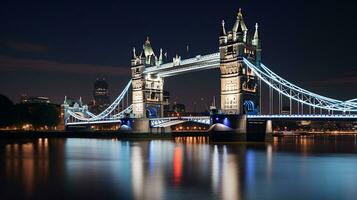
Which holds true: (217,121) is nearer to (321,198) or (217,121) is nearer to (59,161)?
(59,161)

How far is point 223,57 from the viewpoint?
48.7m

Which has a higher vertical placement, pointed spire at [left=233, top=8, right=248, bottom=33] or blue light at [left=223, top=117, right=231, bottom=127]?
pointed spire at [left=233, top=8, right=248, bottom=33]

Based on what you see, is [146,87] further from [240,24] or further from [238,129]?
[238,129]

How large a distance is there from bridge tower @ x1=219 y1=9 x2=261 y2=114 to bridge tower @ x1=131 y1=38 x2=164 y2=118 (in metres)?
18.7

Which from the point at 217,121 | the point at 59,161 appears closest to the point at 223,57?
the point at 217,121

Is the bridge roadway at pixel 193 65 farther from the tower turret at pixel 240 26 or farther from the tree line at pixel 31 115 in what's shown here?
the tree line at pixel 31 115

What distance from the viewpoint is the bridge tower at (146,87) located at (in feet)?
214

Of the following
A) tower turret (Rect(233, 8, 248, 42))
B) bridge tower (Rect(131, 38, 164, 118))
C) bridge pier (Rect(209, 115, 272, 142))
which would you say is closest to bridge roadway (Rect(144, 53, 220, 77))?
tower turret (Rect(233, 8, 248, 42))

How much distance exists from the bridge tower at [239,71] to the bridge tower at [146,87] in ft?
61.5

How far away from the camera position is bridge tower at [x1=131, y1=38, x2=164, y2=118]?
2571 inches

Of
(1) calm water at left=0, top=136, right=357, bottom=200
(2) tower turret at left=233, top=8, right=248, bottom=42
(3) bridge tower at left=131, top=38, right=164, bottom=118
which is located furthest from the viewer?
(3) bridge tower at left=131, top=38, right=164, bottom=118

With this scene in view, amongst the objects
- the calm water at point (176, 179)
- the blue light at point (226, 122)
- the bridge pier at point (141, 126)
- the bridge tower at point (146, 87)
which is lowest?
the calm water at point (176, 179)

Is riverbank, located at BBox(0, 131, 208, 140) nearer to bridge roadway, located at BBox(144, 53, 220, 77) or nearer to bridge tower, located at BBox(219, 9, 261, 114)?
bridge roadway, located at BBox(144, 53, 220, 77)

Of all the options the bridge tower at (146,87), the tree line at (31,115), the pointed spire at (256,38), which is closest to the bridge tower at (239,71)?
the pointed spire at (256,38)
